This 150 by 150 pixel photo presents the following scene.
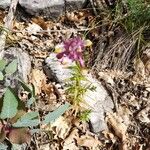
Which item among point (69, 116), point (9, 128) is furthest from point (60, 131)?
point (9, 128)

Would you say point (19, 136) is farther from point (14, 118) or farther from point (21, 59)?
point (21, 59)

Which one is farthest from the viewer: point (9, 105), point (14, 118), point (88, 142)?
point (88, 142)

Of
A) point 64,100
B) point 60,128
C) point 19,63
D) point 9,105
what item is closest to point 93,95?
point 64,100

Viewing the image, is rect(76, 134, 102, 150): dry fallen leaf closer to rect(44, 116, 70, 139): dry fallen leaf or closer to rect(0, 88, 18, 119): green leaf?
rect(44, 116, 70, 139): dry fallen leaf

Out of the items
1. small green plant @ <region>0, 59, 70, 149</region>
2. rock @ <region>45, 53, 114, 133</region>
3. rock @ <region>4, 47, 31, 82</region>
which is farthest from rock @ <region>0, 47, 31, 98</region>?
small green plant @ <region>0, 59, 70, 149</region>

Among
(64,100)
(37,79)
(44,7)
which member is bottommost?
(64,100)

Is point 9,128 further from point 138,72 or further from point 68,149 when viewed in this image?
point 138,72
